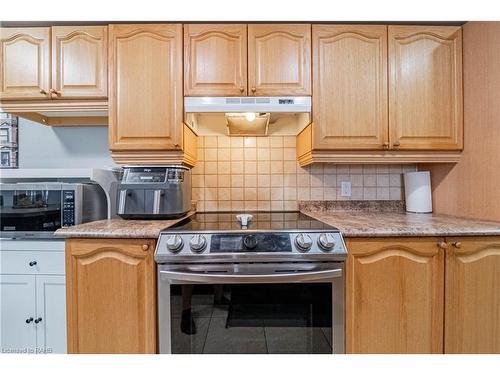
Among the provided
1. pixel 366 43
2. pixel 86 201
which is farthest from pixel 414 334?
pixel 86 201

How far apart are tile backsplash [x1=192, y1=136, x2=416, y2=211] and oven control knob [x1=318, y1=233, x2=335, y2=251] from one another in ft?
2.54

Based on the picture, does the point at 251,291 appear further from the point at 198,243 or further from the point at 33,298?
the point at 33,298

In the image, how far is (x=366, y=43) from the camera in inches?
68.9

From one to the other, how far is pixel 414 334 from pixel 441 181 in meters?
1.03

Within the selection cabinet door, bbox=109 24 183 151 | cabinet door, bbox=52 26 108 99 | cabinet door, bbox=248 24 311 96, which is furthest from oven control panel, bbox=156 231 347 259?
cabinet door, bbox=52 26 108 99

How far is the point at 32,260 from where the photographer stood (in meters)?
1.62

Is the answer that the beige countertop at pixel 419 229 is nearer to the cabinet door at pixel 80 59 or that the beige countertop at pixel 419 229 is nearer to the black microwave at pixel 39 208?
the black microwave at pixel 39 208

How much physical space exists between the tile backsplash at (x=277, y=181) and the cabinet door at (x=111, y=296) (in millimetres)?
821

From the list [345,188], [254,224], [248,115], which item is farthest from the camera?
[345,188]

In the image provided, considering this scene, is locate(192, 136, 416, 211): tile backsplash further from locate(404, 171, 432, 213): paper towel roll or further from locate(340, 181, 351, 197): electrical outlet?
locate(404, 171, 432, 213): paper towel roll

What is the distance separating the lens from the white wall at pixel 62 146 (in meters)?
2.16

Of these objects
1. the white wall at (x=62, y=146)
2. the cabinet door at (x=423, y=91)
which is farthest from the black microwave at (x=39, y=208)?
the cabinet door at (x=423, y=91)

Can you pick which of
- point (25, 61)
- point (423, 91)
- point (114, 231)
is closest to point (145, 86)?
point (25, 61)

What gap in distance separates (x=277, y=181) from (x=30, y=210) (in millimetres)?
1538
